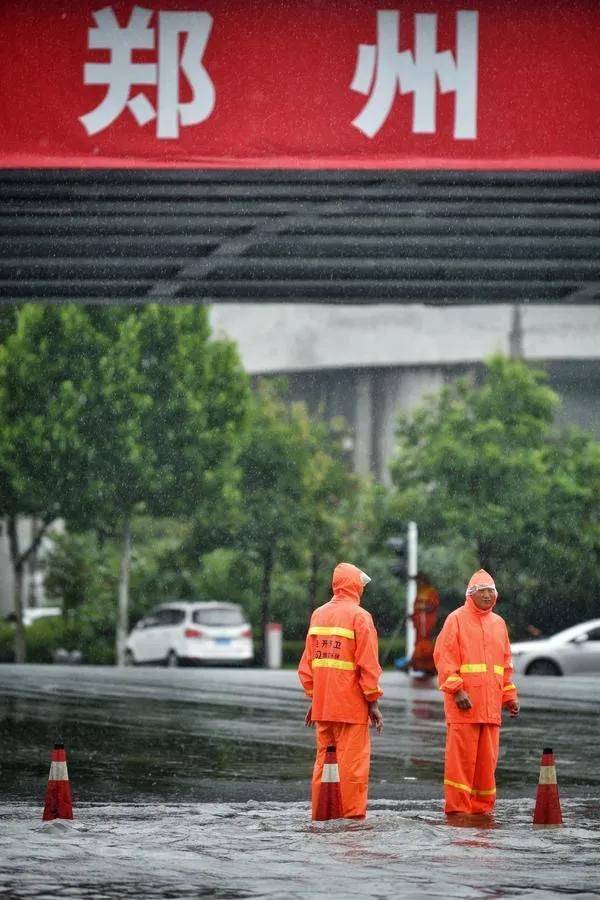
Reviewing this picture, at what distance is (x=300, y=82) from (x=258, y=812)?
554 centimetres

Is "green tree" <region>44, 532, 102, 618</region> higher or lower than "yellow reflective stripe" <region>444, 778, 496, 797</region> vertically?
higher

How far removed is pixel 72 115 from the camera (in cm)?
1352

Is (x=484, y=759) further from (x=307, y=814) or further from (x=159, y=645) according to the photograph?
(x=159, y=645)

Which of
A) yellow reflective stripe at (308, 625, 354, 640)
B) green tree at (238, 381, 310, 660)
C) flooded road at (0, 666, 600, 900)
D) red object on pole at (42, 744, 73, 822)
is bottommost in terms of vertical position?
flooded road at (0, 666, 600, 900)

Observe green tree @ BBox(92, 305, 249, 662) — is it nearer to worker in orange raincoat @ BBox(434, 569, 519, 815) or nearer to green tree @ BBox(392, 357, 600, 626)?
green tree @ BBox(392, 357, 600, 626)

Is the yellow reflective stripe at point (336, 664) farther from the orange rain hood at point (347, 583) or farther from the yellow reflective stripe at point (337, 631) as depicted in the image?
the orange rain hood at point (347, 583)

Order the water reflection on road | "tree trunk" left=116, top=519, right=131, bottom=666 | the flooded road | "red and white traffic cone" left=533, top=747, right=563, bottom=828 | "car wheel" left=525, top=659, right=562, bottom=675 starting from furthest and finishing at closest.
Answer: "tree trunk" left=116, top=519, right=131, bottom=666
"car wheel" left=525, top=659, right=562, bottom=675
"red and white traffic cone" left=533, top=747, right=563, bottom=828
the flooded road
the water reflection on road

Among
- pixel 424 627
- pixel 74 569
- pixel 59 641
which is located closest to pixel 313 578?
pixel 74 569

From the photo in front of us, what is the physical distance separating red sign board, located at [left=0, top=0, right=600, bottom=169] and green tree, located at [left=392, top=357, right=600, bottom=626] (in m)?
31.6

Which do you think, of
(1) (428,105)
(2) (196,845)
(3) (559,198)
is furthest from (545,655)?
(2) (196,845)

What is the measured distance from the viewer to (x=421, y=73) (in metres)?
13.5

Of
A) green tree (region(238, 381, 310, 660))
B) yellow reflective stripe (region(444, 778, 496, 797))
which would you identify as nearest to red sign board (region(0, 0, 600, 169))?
yellow reflective stripe (region(444, 778, 496, 797))

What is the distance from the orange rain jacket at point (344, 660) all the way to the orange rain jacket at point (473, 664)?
0.59m

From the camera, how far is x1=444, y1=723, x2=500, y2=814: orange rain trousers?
1080 cm
